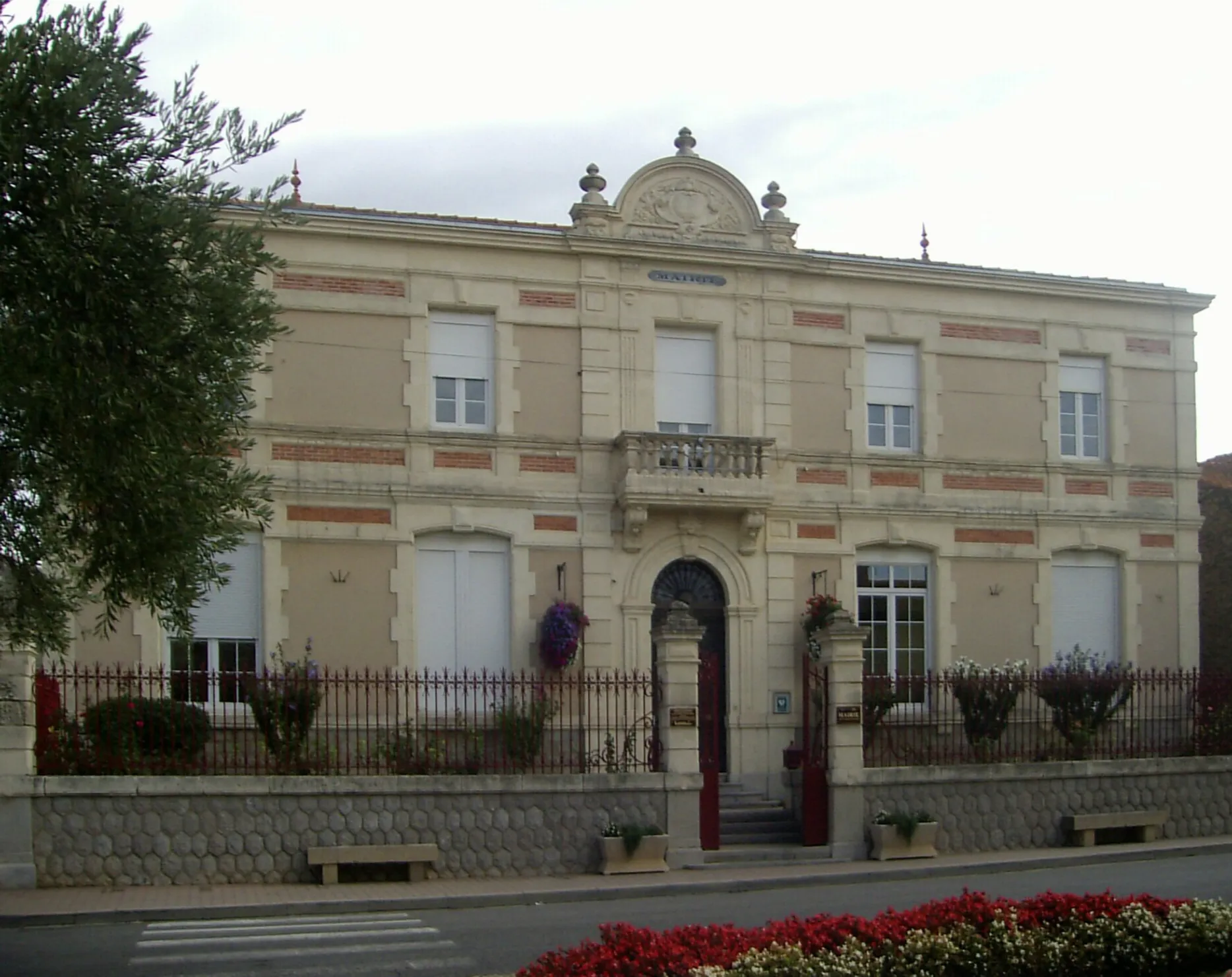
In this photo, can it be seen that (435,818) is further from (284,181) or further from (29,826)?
(284,181)

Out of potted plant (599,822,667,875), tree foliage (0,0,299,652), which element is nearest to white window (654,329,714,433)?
potted plant (599,822,667,875)

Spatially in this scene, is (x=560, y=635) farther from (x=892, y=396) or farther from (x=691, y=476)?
(x=892, y=396)

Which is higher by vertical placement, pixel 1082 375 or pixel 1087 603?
pixel 1082 375

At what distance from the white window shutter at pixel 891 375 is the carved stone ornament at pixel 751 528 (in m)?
2.84

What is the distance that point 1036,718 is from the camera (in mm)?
21422

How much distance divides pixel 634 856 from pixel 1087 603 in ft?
31.8

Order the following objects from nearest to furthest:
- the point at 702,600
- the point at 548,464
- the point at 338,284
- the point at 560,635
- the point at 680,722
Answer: the point at 680,722, the point at 560,635, the point at 338,284, the point at 548,464, the point at 702,600

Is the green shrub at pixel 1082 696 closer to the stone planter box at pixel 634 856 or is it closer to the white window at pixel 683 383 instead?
the white window at pixel 683 383

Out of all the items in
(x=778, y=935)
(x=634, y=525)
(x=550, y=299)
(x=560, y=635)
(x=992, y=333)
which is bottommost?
(x=778, y=935)

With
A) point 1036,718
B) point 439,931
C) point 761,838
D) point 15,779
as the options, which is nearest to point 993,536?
point 1036,718

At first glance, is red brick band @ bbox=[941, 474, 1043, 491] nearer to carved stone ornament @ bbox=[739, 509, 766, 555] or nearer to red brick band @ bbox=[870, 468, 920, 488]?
red brick band @ bbox=[870, 468, 920, 488]

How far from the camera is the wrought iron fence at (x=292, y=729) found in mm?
16734

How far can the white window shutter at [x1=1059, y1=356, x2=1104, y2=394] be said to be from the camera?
24516mm

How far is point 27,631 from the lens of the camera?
12297 mm
